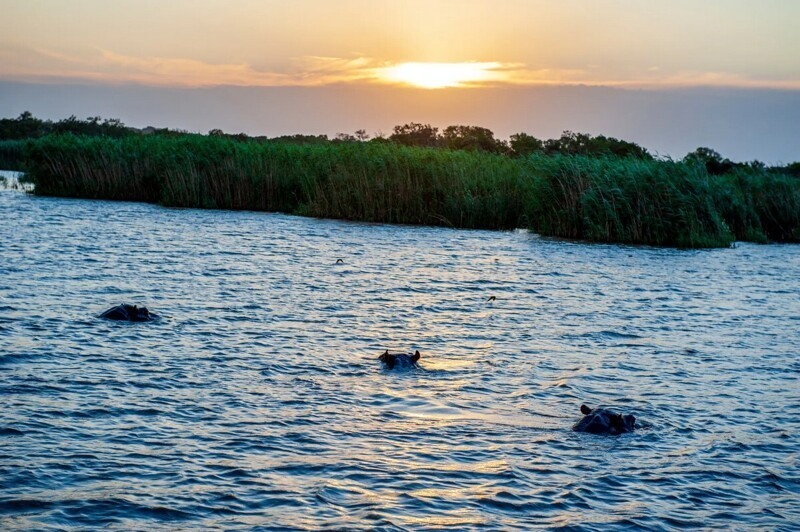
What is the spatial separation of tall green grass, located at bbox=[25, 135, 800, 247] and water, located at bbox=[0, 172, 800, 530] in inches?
332

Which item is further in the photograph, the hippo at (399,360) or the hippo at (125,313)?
the hippo at (125,313)

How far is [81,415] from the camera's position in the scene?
30.3ft

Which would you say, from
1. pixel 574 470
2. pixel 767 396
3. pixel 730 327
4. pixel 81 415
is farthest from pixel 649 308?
pixel 81 415

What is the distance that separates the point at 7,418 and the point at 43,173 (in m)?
33.2

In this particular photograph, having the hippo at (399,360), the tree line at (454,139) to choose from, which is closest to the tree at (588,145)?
the tree line at (454,139)

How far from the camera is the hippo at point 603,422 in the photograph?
9.34m

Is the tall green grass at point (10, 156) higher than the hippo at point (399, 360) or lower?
higher

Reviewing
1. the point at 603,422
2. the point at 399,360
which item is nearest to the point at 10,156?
the point at 399,360

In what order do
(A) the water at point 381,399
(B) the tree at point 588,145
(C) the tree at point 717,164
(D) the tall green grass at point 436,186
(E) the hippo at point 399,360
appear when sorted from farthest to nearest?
(B) the tree at point 588,145, (C) the tree at point 717,164, (D) the tall green grass at point 436,186, (E) the hippo at point 399,360, (A) the water at point 381,399

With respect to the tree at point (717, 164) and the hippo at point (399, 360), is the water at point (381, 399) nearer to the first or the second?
the hippo at point (399, 360)

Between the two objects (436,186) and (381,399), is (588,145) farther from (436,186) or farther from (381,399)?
(381,399)

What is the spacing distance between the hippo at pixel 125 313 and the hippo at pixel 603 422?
7599mm

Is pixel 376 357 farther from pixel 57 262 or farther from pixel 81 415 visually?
pixel 57 262

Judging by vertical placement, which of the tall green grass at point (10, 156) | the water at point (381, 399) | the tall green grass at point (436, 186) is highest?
the tall green grass at point (10, 156)
